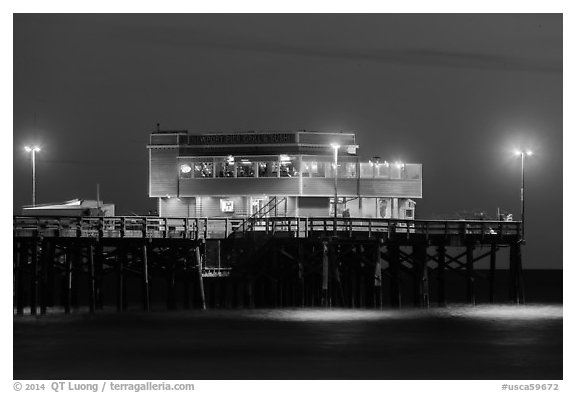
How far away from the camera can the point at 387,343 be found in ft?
179

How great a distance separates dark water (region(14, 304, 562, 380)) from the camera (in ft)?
156

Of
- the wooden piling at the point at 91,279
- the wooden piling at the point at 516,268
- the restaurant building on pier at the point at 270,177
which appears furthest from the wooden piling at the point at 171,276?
the wooden piling at the point at 516,268

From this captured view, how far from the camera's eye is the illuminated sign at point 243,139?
7794cm

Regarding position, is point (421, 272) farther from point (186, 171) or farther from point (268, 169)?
point (186, 171)

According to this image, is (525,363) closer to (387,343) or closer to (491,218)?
(387,343)

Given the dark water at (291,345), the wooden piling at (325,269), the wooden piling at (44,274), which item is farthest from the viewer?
the wooden piling at (44,274)

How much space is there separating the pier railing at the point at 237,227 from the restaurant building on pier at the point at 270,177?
21.4 ft

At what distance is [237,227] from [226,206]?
958cm

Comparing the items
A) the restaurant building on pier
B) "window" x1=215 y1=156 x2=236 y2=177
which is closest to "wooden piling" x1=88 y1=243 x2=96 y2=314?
the restaurant building on pier

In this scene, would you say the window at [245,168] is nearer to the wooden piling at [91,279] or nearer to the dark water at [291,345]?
the dark water at [291,345]

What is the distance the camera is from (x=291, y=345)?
5381 centimetres

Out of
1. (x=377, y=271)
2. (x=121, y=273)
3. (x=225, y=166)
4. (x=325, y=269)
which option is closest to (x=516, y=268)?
(x=377, y=271)

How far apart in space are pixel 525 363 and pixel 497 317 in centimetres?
1489

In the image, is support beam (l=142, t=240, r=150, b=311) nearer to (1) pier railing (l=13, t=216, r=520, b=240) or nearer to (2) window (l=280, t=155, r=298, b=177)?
(1) pier railing (l=13, t=216, r=520, b=240)
